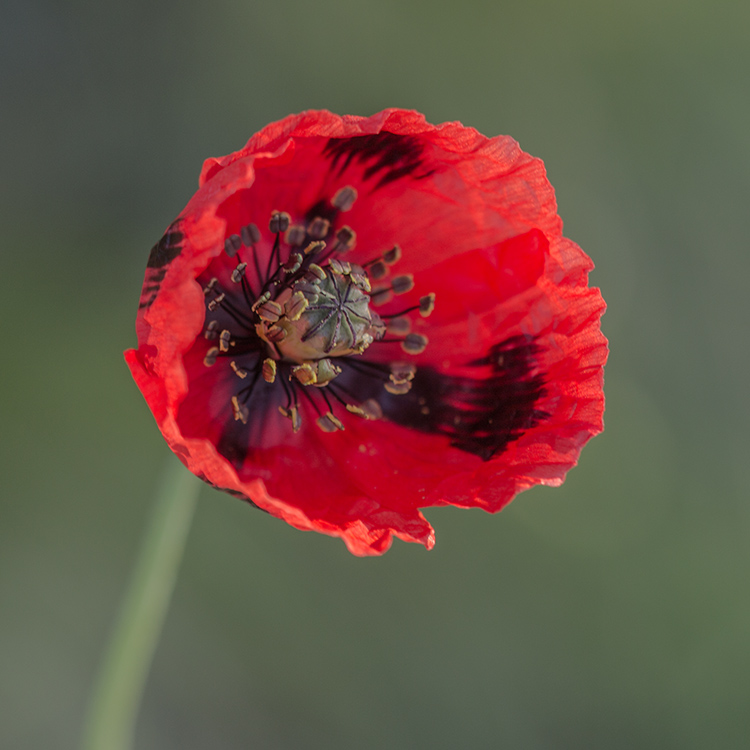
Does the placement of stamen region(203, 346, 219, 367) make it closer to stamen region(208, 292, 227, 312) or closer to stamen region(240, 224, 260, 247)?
stamen region(208, 292, 227, 312)

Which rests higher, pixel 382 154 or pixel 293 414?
pixel 382 154

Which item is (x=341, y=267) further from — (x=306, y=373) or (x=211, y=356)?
(x=211, y=356)

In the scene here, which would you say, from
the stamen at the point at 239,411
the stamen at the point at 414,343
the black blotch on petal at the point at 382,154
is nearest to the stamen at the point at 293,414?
the stamen at the point at 239,411

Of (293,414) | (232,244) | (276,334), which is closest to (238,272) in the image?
(232,244)

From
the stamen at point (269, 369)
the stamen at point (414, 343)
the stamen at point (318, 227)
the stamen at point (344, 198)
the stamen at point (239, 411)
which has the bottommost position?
the stamen at point (239, 411)

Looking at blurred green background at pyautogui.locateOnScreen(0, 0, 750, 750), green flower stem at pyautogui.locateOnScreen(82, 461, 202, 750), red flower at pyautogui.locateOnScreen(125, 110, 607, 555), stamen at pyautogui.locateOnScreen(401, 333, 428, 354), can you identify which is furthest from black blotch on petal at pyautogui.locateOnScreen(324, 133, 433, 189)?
blurred green background at pyautogui.locateOnScreen(0, 0, 750, 750)

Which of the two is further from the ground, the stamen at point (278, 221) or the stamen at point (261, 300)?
the stamen at point (278, 221)

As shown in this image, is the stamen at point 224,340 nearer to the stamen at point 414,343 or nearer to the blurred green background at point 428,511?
the stamen at point 414,343

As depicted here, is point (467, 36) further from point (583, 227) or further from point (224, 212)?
point (224, 212)
